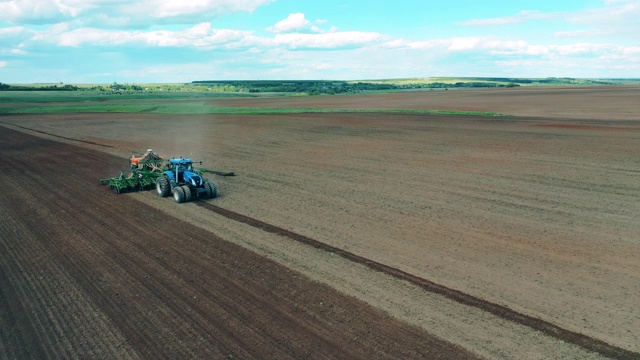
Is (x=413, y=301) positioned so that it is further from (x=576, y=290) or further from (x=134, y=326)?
(x=134, y=326)

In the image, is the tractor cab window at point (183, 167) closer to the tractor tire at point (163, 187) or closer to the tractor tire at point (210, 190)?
the tractor tire at point (163, 187)

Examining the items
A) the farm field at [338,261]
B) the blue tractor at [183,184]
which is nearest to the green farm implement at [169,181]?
the blue tractor at [183,184]

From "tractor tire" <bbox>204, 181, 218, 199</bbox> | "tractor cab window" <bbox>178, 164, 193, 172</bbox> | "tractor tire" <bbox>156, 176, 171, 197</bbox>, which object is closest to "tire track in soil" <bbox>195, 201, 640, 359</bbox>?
"tractor tire" <bbox>204, 181, 218, 199</bbox>

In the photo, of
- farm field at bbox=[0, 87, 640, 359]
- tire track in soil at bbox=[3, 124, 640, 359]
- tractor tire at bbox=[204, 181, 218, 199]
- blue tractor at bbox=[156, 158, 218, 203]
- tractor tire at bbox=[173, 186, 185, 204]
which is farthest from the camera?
→ tractor tire at bbox=[204, 181, 218, 199]

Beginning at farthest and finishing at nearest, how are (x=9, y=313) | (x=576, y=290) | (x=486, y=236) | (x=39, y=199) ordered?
1. (x=39, y=199)
2. (x=486, y=236)
3. (x=576, y=290)
4. (x=9, y=313)

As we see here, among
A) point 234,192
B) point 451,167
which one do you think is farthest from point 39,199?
point 451,167

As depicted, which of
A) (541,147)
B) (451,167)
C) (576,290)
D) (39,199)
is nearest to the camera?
(576,290)

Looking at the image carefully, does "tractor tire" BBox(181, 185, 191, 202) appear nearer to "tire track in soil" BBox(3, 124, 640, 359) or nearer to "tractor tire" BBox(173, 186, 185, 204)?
"tractor tire" BBox(173, 186, 185, 204)
